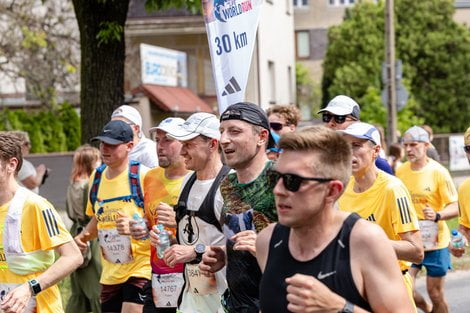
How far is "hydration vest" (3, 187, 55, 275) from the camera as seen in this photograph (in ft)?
18.6

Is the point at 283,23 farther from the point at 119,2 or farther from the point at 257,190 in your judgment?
the point at 257,190

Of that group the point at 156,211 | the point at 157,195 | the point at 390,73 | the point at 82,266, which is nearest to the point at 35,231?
the point at 156,211

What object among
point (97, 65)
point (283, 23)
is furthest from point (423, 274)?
point (283, 23)

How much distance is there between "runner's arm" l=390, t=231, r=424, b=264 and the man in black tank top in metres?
2.06

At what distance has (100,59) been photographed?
13.0 m

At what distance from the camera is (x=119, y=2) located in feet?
42.7

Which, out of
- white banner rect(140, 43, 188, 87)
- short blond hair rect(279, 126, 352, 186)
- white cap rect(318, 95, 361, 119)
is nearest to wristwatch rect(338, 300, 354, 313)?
short blond hair rect(279, 126, 352, 186)

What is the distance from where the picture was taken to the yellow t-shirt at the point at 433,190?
984 cm

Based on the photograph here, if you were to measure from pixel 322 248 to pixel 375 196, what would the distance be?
2.64 m

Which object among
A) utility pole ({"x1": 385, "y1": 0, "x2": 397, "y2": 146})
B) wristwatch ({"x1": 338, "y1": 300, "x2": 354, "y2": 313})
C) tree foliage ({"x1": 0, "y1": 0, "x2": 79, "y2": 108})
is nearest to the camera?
wristwatch ({"x1": 338, "y1": 300, "x2": 354, "y2": 313})

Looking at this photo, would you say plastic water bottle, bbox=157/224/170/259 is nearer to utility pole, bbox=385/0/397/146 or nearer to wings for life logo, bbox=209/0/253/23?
wings for life logo, bbox=209/0/253/23

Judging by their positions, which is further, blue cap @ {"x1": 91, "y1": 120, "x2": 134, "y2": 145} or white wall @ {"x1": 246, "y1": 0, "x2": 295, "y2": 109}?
white wall @ {"x1": 246, "y1": 0, "x2": 295, "y2": 109}

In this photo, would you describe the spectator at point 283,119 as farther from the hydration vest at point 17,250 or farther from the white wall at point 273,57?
the white wall at point 273,57

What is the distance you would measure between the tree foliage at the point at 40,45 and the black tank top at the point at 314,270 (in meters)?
21.3
